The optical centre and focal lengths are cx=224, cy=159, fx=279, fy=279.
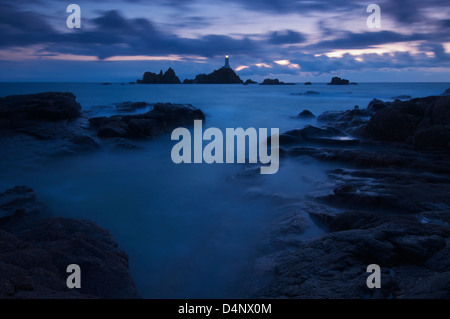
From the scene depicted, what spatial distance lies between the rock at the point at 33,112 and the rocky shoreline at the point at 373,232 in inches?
498

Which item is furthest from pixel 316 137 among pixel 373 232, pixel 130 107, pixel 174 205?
pixel 130 107

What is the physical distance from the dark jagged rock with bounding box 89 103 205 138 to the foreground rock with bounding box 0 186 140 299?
31.1ft

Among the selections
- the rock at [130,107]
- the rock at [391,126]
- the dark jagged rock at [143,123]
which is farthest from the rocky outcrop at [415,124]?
the rock at [130,107]

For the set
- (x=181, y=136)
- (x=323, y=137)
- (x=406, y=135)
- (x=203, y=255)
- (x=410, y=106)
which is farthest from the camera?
(x=181, y=136)

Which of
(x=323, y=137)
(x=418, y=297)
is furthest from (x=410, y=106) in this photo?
(x=418, y=297)

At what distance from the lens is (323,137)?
42.6 feet

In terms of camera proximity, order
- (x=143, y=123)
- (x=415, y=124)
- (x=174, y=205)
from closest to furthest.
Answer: (x=174, y=205), (x=415, y=124), (x=143, y=123)

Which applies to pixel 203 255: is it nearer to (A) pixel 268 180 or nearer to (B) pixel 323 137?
(A) pixel 268 180

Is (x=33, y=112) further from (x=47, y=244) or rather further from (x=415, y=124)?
(x=415, y=124)

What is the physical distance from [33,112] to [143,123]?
5.28 m

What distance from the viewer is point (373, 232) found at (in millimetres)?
3928

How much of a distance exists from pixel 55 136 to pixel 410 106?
51.2ft

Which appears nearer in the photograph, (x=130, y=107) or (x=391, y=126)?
(x=391, y=126)
